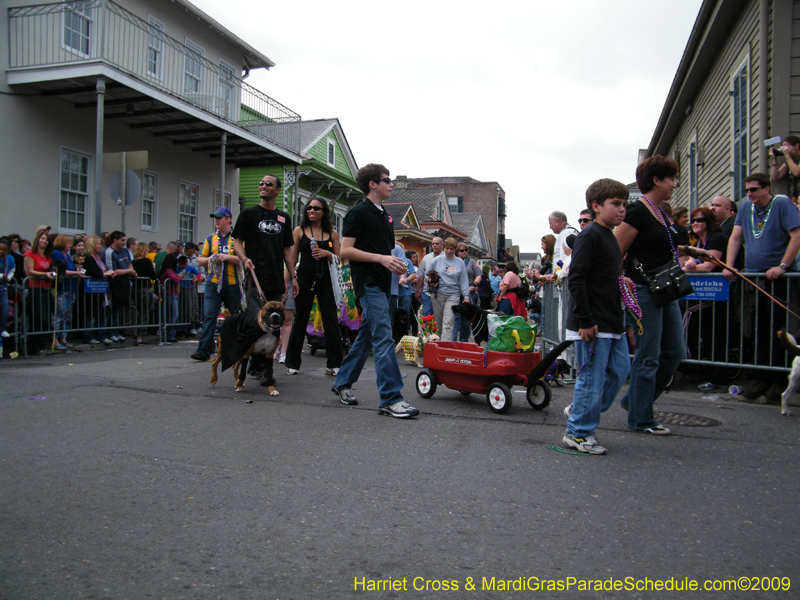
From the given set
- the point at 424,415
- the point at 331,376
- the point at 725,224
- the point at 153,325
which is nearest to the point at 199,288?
the point at 153,325

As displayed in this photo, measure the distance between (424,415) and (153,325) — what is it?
7653 mm

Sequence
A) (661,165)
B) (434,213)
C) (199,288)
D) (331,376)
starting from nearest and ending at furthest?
(661,165) < (331,376) < (199,288) < (434,213)

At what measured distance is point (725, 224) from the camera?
793 centimetres

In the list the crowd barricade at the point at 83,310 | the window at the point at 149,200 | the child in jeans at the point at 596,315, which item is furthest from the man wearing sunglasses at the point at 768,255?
the window at the point at 149,200

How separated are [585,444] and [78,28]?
1546 centimetres

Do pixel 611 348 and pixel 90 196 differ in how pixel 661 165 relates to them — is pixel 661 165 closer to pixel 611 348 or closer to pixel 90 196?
pixel 611 348

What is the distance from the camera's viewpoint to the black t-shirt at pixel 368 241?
5.54m

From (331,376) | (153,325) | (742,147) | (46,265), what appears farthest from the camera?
(153,325)

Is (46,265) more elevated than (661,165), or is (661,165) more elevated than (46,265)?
(661,165)

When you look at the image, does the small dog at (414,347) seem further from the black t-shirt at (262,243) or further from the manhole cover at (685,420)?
the manhole cover at (685,420)

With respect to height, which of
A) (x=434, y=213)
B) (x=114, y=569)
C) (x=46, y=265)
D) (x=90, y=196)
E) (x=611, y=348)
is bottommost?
(x=114, y=569)

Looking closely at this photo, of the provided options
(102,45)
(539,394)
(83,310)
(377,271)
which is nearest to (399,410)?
(377,271)

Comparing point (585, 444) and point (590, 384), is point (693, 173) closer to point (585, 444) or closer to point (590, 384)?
point (590, 384)

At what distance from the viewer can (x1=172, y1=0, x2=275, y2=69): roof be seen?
18.1 m
